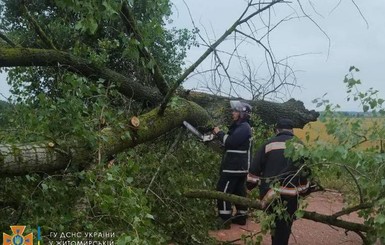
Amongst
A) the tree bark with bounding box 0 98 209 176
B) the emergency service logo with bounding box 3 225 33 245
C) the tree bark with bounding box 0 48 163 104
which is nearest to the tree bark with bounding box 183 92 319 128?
the tree bark with bounding box 0 48 163 104

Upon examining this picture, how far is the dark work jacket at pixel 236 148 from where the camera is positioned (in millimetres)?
5703

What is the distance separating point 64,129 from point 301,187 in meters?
2.32

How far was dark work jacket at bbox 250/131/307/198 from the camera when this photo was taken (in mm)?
4461

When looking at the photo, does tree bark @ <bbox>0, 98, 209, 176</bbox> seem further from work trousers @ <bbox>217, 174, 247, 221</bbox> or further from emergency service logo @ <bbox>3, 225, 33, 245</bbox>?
work trousers @ <bbox>217, 174, 247, 221</bbox>

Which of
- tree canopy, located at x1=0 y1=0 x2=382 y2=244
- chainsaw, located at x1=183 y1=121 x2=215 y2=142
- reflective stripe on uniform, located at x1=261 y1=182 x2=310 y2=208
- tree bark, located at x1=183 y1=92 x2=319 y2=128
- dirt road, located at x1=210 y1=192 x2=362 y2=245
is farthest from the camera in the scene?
tree bark, located at x1=183 y1=92 x2=319 y2=128

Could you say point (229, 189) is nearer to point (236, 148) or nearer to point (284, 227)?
point (236, 148)

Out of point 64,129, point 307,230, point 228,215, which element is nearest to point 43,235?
point 64,129

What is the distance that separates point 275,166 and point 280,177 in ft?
0.45

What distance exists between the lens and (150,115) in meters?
4.91

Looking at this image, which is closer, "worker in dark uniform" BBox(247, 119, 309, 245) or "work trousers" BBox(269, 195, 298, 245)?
"worker in dark uniform" BBox(247, 119, 309, 245)

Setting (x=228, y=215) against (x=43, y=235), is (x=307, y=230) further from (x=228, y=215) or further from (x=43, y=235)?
(x=43, y=235)

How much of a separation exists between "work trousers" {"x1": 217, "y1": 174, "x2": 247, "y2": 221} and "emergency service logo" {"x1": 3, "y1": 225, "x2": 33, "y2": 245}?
324cm

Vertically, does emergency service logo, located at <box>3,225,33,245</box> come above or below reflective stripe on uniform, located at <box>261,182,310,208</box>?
below

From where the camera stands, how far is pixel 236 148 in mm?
5766
